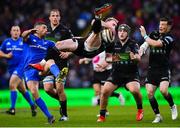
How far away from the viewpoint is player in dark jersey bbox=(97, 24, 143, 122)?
15.1 m

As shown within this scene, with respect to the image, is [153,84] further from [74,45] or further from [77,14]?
[77,14]

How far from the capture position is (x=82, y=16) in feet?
89.4

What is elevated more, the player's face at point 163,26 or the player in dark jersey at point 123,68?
the player's face at point 163,26

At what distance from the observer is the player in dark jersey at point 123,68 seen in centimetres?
1505

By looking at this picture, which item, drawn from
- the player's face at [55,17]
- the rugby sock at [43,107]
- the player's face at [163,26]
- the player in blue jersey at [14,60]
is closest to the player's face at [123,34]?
the player's face at [163,26]

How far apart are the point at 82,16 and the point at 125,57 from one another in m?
12.2

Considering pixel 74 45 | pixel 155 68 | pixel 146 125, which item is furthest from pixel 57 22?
pixel 146 125

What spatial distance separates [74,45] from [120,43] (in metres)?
1.31

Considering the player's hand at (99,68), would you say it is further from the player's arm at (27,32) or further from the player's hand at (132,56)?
the player's arm at (27,32)

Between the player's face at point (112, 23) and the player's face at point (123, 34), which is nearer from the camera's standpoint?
the player's face at point (112, 23)

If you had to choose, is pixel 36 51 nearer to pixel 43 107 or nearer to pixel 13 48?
pixel 43 107

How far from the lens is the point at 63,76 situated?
14.7m

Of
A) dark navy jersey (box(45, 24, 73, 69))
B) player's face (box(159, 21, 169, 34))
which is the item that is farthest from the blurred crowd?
player's face (box(159, 21, 169, 34))

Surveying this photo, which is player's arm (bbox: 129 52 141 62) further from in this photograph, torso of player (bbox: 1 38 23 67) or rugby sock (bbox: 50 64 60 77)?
torso of player (bbox: 1 38 23 67)
